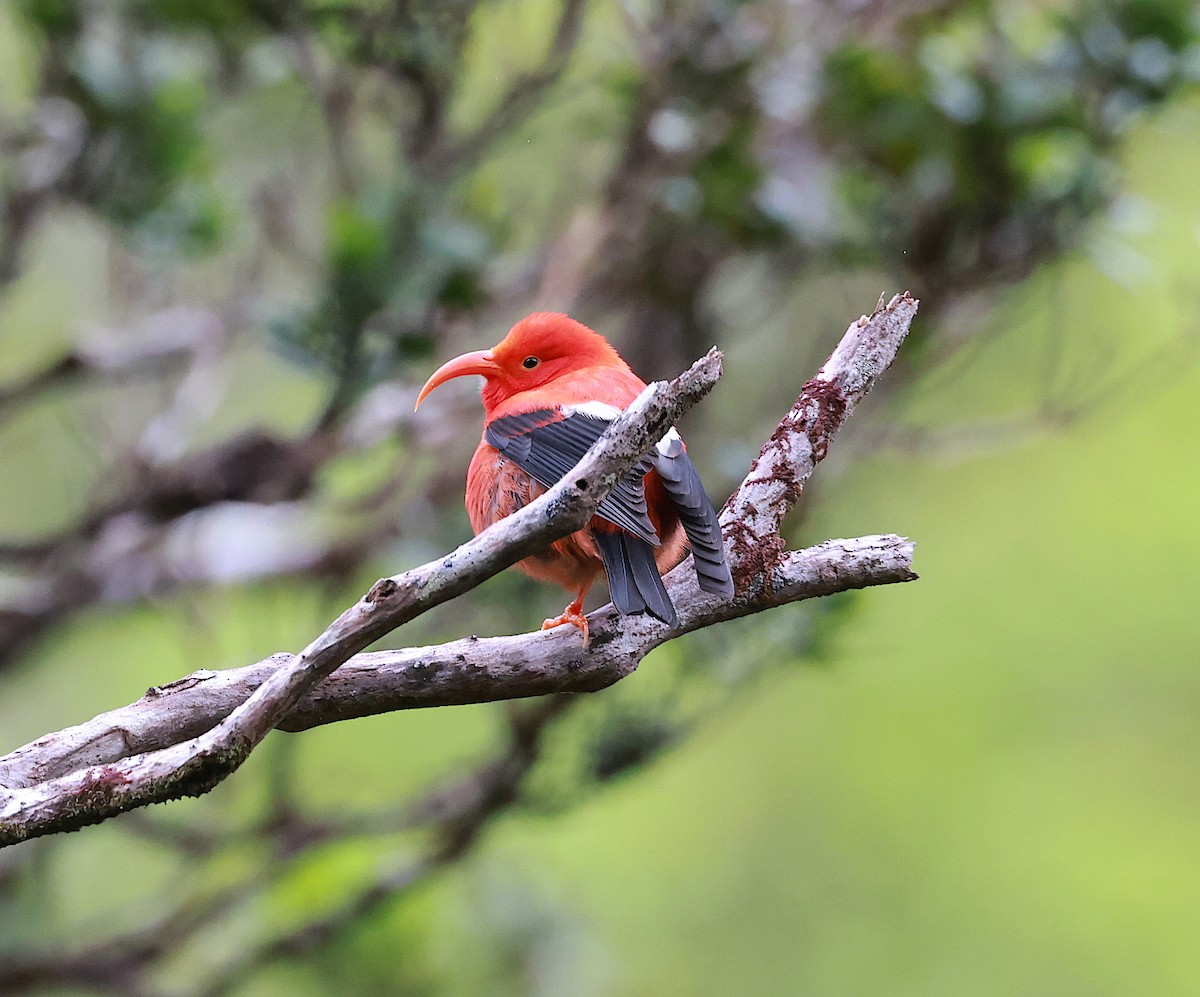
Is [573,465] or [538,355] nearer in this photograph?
[573,465]

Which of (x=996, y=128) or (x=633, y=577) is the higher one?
(x=996, y=128)

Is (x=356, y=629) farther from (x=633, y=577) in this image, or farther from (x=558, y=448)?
(x=558, y=448)

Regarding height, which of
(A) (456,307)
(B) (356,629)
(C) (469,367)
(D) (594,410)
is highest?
(A) (456,307)

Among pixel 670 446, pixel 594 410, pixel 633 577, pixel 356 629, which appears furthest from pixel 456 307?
pixel 356 629

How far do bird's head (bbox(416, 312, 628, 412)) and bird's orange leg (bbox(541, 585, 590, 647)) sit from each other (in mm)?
517

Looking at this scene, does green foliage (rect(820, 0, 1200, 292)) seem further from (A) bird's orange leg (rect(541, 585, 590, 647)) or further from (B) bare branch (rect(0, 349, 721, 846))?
(B) bare branch (rect(0, 349, 721, 846))

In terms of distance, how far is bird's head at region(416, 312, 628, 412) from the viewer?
2.74 meters

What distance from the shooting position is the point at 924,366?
3816 mm

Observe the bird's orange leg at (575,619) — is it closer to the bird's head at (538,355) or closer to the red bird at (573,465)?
the red bird at (573,465)

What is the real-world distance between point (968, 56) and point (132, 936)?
3.46m

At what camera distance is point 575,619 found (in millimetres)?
1894

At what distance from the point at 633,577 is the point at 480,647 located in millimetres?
296

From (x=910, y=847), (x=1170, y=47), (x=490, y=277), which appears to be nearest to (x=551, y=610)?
(x=490, y=277)

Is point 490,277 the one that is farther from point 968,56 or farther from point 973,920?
point 973,920
